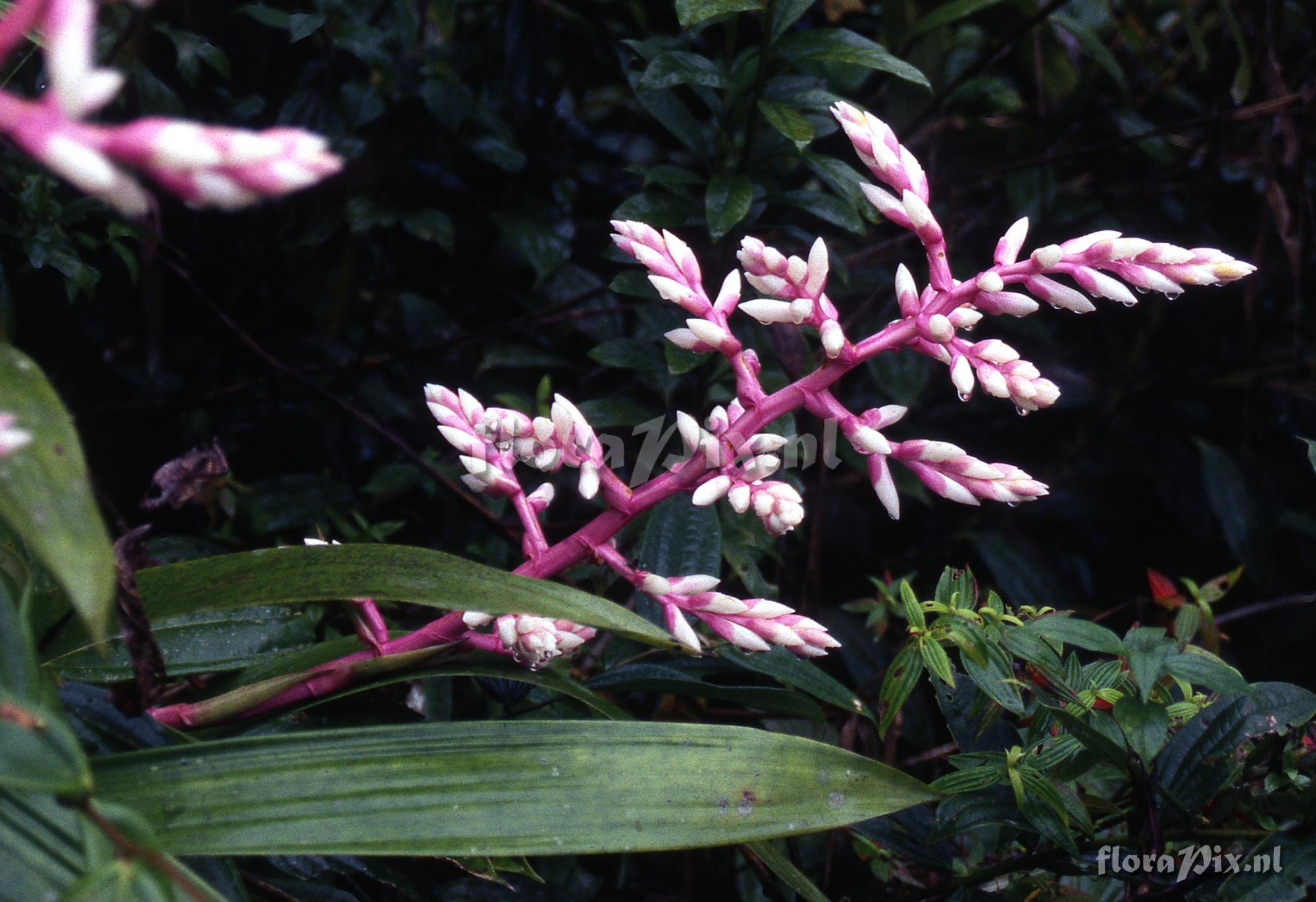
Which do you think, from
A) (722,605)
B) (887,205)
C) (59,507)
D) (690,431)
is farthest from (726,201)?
(59,507)

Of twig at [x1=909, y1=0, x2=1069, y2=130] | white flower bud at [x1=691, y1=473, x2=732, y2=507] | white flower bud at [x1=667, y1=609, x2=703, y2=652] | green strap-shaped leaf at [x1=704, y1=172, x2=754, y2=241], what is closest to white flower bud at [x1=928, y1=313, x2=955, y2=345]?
white flower bud at [x1=691, y1=473, x2=732, y2=507]

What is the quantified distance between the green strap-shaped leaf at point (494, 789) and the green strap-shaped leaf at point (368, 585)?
0.11 metres

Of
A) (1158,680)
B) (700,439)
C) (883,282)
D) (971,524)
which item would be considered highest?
(700,439)

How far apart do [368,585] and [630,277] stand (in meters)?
0.63

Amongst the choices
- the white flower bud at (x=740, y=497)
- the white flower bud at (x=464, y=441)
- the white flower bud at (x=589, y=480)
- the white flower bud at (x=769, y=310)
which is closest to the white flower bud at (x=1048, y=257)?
the white flower bud at (x=769, y=310)

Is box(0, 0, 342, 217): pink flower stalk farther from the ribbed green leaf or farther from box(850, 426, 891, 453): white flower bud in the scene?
the ribbed green leaf

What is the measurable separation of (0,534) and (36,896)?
20.7 inches

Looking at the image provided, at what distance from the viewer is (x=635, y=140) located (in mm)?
1854

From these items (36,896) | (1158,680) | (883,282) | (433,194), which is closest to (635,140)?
(433,194)

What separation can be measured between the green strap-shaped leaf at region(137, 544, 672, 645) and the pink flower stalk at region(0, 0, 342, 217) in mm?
394

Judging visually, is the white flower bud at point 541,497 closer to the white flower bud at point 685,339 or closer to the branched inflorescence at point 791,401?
the branched inflorescence at point 791,401

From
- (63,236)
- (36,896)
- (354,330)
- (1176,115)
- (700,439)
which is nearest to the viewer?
(36,896)

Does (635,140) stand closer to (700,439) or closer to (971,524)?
(971,524)

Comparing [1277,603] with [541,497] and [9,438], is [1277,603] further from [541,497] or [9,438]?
[9,438]
